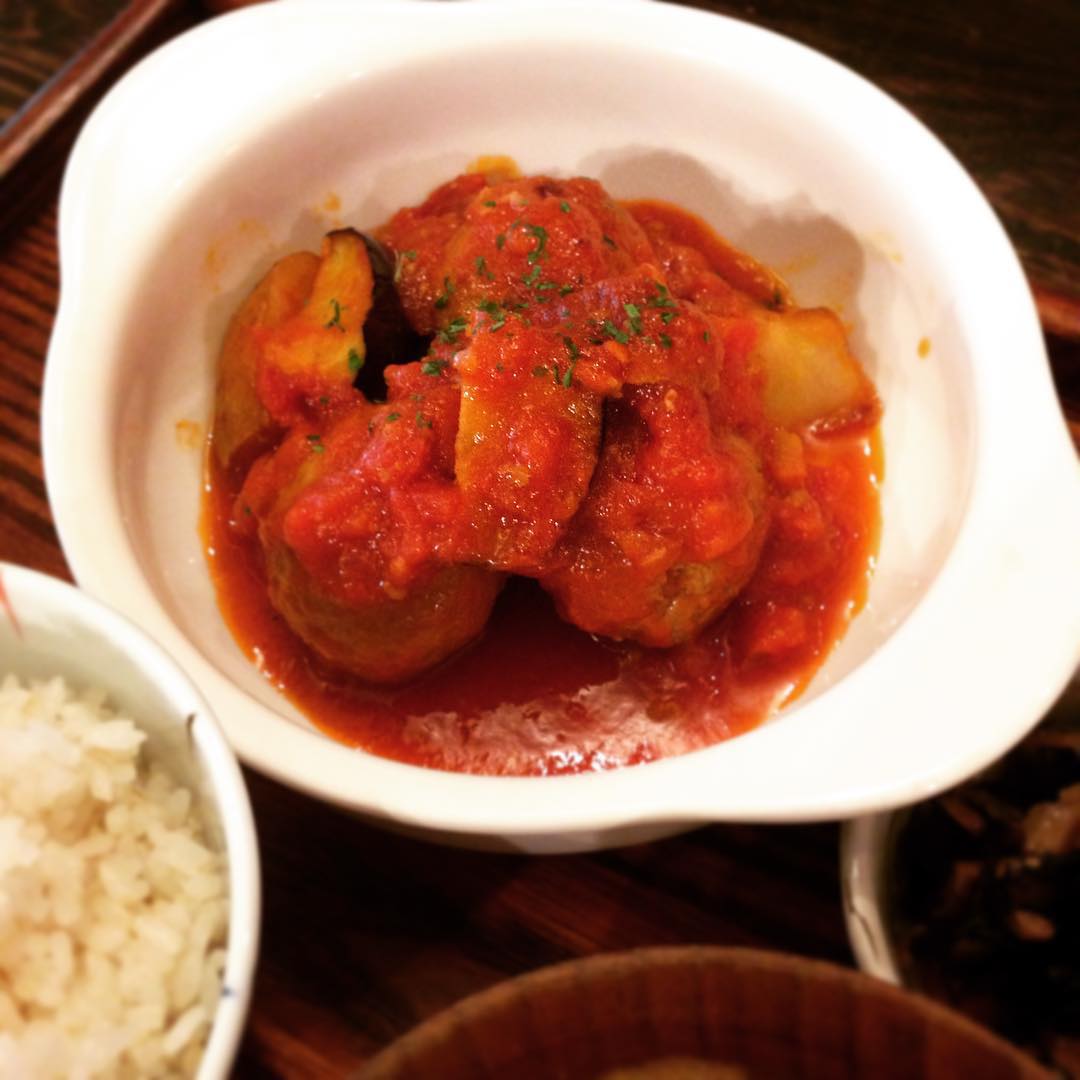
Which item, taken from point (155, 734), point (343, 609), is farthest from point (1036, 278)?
point (155, 734)

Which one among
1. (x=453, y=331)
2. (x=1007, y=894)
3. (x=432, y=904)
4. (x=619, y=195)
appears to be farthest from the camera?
(x=619, y=195)

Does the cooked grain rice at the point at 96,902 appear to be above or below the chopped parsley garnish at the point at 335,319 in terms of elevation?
below

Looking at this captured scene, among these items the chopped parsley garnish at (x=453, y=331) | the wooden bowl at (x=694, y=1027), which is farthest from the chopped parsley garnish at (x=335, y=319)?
the wooden bowl at (x=694, y=1027)

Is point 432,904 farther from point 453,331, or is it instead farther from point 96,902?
point 453,331

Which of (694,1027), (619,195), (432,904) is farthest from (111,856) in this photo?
(619,195)

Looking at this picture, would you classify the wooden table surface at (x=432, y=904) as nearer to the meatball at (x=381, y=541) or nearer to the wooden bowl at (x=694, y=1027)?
the meatball at (x=381, y=541)

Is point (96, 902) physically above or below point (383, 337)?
below
